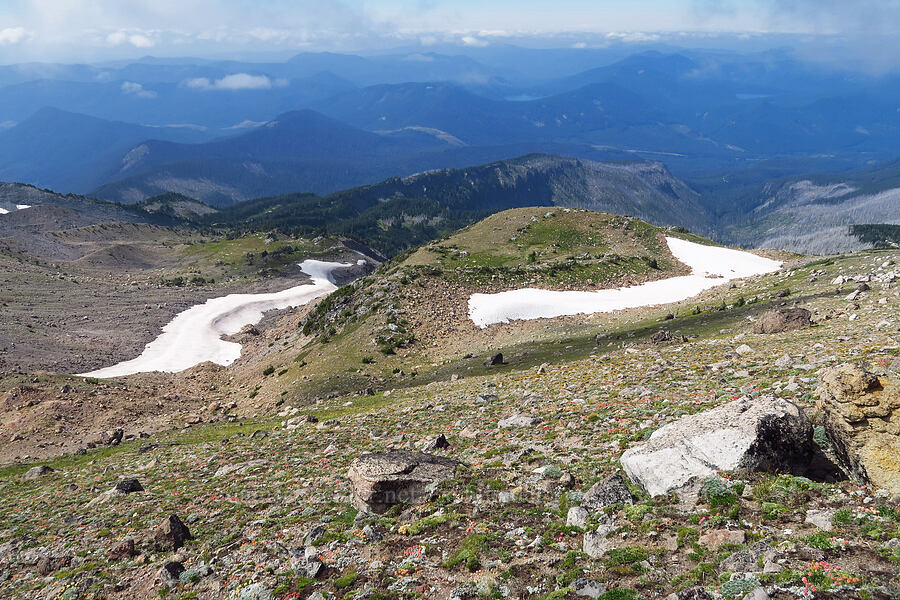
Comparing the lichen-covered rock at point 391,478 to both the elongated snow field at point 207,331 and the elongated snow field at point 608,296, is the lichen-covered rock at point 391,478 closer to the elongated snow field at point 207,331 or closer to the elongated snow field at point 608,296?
the elongated snow field at point 608,296

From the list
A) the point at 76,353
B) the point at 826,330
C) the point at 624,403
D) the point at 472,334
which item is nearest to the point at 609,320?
the point at 472,334

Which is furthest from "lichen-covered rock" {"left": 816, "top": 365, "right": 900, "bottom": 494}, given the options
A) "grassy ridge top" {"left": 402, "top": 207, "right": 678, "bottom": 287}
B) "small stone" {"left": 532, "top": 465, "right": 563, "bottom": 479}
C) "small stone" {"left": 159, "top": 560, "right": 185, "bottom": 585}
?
"grassy ridge top" {"left": 402, "top": 207, "right": 678, "bottom": 287}

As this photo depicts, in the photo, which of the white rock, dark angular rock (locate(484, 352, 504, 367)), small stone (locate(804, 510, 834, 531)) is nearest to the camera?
small stone (locate(804, 510, 834, 531))

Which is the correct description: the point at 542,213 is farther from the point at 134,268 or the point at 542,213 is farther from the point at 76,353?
the point at 134,268

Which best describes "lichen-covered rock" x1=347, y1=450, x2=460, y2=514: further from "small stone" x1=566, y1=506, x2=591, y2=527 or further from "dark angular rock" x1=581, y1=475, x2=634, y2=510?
"dark angular rock" x1=581, y1=475, x2=634, y2=510

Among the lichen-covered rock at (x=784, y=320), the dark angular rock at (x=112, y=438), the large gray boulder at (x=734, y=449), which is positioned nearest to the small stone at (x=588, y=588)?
the large gray boulder at (x=734, y=449)

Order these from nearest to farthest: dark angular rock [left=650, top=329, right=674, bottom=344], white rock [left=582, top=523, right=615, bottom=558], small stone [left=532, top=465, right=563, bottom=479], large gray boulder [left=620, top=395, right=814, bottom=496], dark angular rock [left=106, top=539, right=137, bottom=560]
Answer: white rock [left=582, top=523, right=615, bottom=558] → large gray boulder [left=620, top=395, right=814, bottom=496] → small stone [left=532, top=465, right=563, bottom=479] → dark angular rock [left=106, top=539, right=137, bottom=560] → dark angular rock [left=650, top=329, right=674, bottom=344]

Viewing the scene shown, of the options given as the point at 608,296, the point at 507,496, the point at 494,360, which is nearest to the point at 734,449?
the point at 507,496

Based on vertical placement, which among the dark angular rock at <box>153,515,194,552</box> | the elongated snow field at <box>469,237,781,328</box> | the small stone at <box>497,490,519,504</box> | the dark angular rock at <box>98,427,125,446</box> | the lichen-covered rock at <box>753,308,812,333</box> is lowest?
the dark angular rock at <box>98,427,125,446</box>
